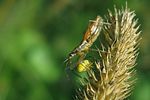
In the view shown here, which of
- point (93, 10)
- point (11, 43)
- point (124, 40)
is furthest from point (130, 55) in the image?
point (93, 10)

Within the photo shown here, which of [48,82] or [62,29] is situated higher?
[62,29]

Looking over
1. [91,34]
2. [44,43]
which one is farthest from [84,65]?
[44,43]

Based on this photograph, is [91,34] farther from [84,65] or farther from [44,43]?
[44,43]

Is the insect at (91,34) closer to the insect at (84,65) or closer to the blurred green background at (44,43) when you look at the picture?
the insect at (84,65)

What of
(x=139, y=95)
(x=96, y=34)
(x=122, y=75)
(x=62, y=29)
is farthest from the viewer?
(x=62, y=29)

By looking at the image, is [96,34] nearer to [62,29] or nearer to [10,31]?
[10,31]

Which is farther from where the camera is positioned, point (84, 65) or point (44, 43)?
point (44, 43)

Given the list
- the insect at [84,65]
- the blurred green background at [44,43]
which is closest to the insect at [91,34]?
the insect at [84,65]
